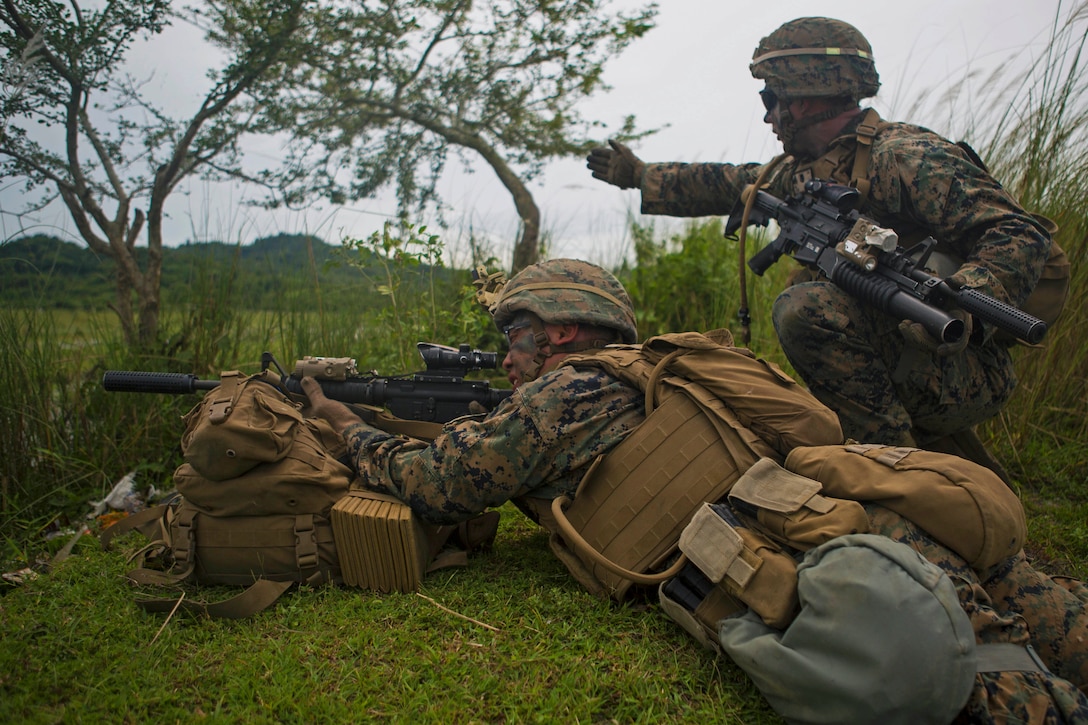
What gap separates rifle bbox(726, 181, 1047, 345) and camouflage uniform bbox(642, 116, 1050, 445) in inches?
7.0

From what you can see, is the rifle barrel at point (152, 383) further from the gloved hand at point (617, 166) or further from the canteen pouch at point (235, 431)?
the gloved hand at point (617, 166)

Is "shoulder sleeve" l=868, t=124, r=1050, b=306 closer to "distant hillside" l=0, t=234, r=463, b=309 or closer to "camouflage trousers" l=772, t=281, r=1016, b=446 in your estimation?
"camouflage trousers" l=772, t=281, r=1016, b=446

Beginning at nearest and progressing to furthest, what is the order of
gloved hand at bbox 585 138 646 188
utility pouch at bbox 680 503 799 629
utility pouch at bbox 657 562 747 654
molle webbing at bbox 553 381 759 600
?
utility pouch at bbox 680 503 799 629 → utility pouch at bbox 657 562 747 654 → molle webbing at bbox 553 381 759 600 → gloved hand at bbox 585 138 646 188

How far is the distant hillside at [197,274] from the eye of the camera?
4.32 m

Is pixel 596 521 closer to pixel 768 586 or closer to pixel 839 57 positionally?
pixel 768 586

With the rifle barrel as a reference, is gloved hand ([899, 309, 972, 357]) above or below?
above

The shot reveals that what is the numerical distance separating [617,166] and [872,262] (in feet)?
6.28

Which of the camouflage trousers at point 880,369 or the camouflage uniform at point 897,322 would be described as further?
the camouflage trousers at point 880,369

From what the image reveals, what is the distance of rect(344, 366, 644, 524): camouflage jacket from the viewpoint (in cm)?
288

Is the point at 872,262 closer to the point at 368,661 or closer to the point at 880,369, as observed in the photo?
the point at 880,369

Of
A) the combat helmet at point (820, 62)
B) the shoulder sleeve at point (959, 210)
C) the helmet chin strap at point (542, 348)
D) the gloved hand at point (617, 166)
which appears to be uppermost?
the combat helmet at point (820, 62)

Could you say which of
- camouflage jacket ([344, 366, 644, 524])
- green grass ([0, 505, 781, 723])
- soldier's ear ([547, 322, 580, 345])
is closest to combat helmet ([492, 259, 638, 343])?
soldier's ear ([547, 322, 580, 345])

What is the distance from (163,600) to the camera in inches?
111

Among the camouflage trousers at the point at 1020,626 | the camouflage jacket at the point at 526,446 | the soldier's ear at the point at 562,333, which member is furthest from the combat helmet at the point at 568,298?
the camouflage trousers at the point at 1020,626
